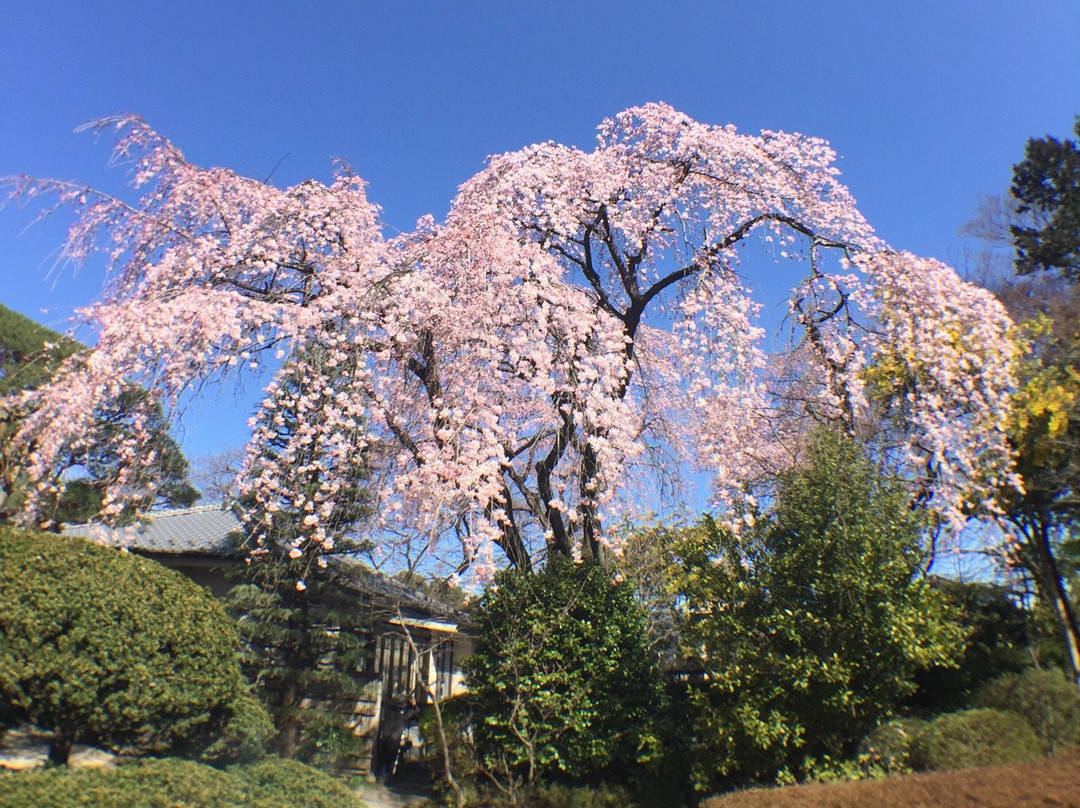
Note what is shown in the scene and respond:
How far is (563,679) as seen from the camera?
24.9 feet

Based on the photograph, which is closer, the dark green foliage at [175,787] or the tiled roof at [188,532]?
the dark green foliage at [175,787]

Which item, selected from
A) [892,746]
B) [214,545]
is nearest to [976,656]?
[892,746]

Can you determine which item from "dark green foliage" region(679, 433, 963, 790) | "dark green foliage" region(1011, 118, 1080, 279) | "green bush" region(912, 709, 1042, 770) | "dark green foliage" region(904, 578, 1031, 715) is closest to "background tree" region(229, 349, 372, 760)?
"dark green foliage" region(679, 433, 963, 790)

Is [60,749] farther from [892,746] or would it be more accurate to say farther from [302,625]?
[892,746]

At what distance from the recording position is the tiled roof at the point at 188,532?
11336 millimetres

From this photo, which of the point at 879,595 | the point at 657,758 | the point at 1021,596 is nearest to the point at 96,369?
the point at 657,758

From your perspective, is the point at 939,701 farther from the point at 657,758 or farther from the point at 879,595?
the point at 657,758

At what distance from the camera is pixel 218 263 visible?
7.39 meters

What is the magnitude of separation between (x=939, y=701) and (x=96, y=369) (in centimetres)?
868

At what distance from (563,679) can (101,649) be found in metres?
4.13

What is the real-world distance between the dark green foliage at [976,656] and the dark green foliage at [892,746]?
1567 millimetres

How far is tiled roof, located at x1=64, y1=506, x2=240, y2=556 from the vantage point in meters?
11.3

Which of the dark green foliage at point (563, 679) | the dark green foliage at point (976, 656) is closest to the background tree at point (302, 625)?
the dark green foliage at point (563, 679)

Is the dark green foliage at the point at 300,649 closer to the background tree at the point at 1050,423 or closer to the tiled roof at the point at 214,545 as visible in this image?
the tiled roof at the point at 214,545
